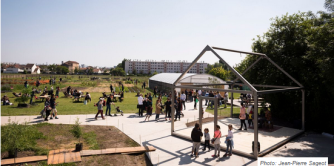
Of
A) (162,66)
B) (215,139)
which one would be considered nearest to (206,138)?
(215,139)

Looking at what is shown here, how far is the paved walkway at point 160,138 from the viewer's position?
8.41 metres

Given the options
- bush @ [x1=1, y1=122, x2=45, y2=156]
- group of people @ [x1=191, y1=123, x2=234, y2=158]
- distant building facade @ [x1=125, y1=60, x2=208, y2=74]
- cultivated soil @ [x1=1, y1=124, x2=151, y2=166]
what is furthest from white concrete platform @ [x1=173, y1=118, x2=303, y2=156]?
distant building facade @ [x1=125, y1=60, x2=208, y2=74]

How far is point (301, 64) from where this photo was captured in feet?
42.8

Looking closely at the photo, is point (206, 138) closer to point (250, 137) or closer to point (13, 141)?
point (250, 137)

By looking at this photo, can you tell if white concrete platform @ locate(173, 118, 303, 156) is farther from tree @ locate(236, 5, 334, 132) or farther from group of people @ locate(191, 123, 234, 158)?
tree @ locate(236, 5, 334, 132)

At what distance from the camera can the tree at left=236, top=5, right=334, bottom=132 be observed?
1099 cm

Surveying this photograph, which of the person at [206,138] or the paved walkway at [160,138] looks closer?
the paved walkway at [160,138]

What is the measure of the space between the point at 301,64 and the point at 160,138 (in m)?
9.31

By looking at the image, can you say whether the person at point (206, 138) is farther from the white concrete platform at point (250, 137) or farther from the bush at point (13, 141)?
the bush at point (13, 141)

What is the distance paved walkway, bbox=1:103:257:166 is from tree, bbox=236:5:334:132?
5.92 metres

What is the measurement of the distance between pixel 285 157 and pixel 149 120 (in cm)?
894

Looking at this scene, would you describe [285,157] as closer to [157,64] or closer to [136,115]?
[136,115]

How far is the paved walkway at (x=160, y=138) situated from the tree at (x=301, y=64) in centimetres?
592

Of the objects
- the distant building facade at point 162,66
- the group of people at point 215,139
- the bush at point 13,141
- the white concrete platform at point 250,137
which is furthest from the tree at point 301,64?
the distant building facade at point 162,66
